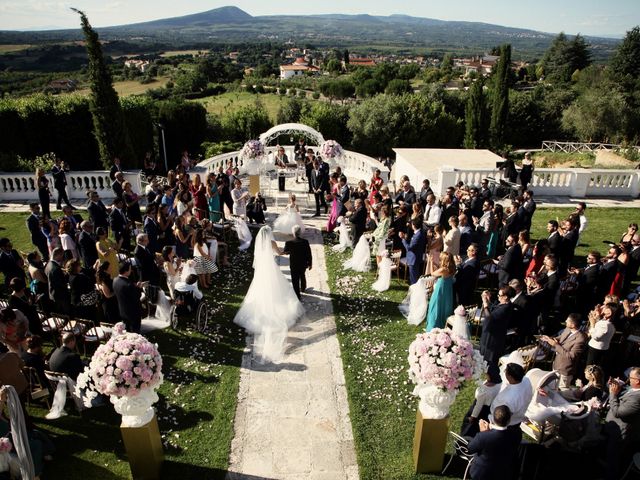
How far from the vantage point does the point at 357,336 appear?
30.9ft

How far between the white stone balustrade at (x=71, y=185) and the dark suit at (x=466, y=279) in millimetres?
12447

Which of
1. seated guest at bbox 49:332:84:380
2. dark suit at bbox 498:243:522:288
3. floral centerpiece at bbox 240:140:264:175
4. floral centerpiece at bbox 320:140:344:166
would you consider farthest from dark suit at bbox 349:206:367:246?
seated guest at bbox 49:332:84:380

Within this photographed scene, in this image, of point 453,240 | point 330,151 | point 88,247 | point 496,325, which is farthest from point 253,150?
point 496,325

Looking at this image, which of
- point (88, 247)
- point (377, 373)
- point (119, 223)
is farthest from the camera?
point (119, 223)

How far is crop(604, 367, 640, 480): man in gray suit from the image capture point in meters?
5.79

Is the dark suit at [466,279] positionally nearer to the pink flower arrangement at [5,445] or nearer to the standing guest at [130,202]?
the pink flower arrangement at [5,445]

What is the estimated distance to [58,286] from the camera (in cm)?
864

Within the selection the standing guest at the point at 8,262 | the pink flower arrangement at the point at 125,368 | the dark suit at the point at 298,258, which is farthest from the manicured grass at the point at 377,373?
the standing guest at the point at 8,262

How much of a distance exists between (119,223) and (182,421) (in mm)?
6345

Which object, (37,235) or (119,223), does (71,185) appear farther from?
(119,223)

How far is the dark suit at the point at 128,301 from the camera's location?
27.1 ft

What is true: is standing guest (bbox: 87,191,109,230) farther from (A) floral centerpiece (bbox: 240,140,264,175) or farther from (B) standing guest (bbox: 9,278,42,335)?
(A) floral centerpiece (bbox: 240,140,264,175)

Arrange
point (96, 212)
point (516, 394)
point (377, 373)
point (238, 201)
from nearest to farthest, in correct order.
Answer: point (516, 394)
point (377, 373)
point (96, 212)
point (238, 201)

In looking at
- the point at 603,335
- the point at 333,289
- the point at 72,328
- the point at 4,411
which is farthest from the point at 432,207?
the point at 4,411
